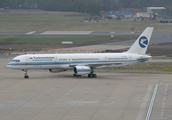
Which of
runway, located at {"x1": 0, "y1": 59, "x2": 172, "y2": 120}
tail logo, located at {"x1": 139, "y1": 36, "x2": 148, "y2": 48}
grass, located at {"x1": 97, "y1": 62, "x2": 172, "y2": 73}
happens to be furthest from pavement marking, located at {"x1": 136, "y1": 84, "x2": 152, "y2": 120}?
grass, located at {"x1": 97, "y1": 62, "x2": 172, "y2": 73}

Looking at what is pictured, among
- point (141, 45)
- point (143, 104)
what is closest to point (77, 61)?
point (141, 45)

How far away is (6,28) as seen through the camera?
135 meters

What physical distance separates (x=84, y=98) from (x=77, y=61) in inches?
584

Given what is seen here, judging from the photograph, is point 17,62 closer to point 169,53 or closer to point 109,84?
point 109,84

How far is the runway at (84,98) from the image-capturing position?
24681 mm

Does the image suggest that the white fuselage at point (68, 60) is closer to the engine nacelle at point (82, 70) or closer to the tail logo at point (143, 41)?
the engine nacelle at point (82, 70)

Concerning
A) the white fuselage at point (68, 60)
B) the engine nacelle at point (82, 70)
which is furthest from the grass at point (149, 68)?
the engine nacelle at point (82, 70)

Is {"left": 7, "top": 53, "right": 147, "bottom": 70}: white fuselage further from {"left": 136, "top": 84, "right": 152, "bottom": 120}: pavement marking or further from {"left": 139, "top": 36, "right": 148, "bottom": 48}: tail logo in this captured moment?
{"left": 136, "top": 84, "right": 152, "bottom": 120}: pavement marking

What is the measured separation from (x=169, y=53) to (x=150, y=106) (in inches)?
1881

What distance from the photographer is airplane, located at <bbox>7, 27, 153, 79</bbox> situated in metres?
43.3

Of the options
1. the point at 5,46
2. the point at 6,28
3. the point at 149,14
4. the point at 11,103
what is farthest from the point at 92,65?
the point at 149,14

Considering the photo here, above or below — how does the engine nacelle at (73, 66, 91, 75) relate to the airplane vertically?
below

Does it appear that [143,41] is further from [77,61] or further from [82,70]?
[82,70]

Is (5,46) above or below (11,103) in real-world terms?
above
